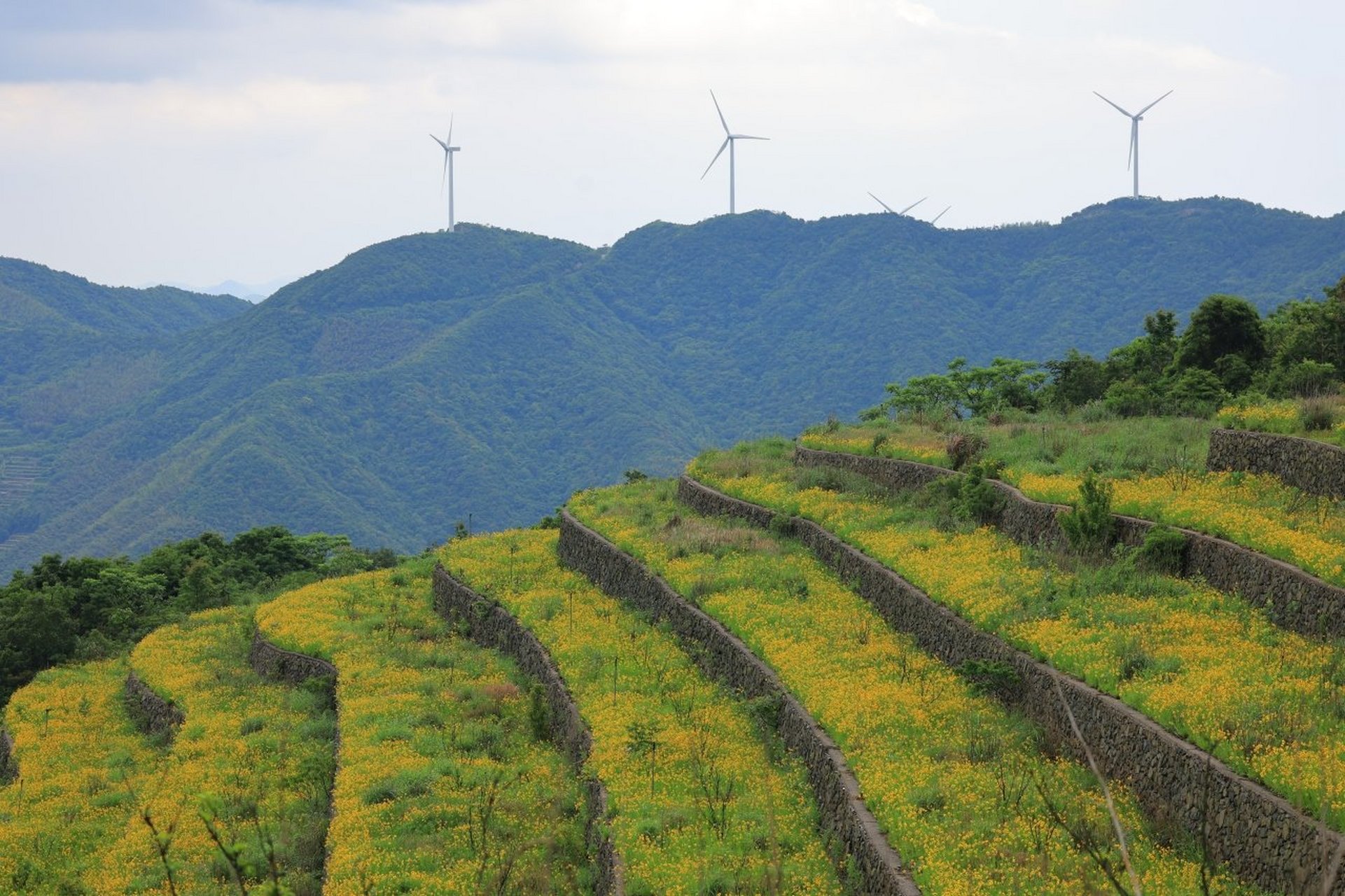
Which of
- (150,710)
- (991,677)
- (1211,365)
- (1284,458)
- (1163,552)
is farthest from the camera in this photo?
(1211,365)

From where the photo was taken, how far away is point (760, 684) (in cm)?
2272

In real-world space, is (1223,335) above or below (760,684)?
above

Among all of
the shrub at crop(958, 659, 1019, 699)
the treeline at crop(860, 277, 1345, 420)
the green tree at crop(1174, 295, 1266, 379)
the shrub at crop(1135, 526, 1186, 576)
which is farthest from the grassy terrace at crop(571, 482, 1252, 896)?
the green tree at crop(1174, 295, 1266, 379)

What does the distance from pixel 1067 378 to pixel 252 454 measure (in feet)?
394

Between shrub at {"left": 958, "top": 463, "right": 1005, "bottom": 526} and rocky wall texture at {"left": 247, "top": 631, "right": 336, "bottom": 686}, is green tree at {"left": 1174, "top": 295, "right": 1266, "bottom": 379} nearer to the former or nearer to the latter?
shrub at {"left": 958, "top": 463, "right": 1005, "bottom": 526}

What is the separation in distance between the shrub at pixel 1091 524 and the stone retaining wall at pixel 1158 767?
9.61 feet

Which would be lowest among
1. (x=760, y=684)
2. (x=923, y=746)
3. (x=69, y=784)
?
(x=69, y=784)

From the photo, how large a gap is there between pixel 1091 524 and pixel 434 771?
12.4 m

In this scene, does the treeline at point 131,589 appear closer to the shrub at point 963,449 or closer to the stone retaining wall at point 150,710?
the stone retaining wall at point 150,710

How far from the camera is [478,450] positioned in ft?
578

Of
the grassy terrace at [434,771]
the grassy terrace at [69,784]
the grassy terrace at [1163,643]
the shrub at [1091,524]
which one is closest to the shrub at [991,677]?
the grassy terrace at [1163,643]

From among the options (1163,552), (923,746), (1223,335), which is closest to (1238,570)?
(1163,552)

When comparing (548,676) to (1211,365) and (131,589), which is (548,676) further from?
(131,589)

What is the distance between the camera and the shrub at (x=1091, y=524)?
78.2 feet
